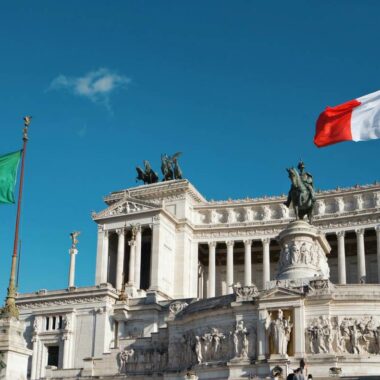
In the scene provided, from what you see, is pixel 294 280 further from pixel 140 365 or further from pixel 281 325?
pixel 140 365

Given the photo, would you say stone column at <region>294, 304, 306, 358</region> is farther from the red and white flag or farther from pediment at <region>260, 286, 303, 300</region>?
the red and white flag

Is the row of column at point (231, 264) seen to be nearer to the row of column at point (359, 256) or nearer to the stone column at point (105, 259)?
the row of column at point (359, 256)

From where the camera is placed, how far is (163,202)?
9475 centimetres

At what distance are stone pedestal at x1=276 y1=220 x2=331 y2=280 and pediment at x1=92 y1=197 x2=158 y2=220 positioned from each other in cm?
3710

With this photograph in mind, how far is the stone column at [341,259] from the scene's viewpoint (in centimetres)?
8825

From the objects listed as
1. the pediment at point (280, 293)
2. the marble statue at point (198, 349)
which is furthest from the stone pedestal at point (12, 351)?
the pediment at point (280, 293)

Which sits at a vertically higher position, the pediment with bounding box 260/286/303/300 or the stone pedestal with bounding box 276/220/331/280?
the stone pedestal with bounding box 276/220/331/280

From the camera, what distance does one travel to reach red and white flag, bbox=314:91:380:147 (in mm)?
39562

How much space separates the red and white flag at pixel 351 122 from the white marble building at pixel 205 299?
37.2 ft

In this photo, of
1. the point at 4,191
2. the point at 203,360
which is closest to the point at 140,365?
the point at 203,360

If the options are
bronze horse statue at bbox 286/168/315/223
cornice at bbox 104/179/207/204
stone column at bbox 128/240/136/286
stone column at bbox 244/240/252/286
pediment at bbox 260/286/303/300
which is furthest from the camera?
cornice at bbox 104/179/207/204

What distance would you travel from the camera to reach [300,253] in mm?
54250

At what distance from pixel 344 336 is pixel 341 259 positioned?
42.6 metres

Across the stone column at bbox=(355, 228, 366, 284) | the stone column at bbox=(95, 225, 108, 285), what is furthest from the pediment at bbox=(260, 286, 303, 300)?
the stone column at bbox=(95, 225, 108, 285)
